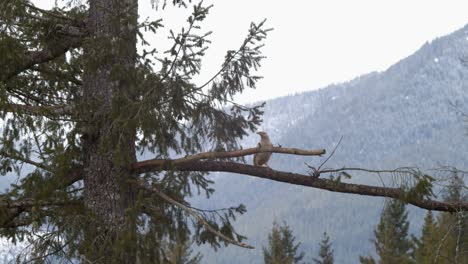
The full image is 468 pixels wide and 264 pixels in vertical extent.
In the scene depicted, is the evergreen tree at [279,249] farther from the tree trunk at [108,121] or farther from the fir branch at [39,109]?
the fir branch at [39,109]

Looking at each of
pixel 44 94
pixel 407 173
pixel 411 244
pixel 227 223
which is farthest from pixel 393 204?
pixel 411 244

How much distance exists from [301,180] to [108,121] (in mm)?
1941

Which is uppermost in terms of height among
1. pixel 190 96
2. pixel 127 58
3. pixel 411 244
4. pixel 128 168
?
pixel 127 58

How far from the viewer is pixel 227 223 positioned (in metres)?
6.55

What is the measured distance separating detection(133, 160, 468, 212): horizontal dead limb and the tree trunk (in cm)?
30

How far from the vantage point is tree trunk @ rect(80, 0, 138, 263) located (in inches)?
235

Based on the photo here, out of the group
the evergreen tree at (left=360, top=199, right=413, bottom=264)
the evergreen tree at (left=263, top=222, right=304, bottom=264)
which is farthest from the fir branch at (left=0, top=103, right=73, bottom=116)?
the evergreen tree at (left=263, top=222, right=304, bottom=264)

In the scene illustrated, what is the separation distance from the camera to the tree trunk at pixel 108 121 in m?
5.97

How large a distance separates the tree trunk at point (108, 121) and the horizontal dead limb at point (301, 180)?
30 cm

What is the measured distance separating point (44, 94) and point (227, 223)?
108 inches

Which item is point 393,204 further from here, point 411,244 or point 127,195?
point 411,244

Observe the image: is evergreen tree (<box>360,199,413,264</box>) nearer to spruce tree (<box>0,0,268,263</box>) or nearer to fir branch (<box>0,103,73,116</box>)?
spruce tree (<box>0,0,268,263</box>)

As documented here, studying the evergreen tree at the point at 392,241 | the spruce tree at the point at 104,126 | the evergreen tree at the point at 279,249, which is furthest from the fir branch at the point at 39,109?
the evergreen tree at the point at 279,249

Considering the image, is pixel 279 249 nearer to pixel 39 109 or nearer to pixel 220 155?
pixel 220 155
